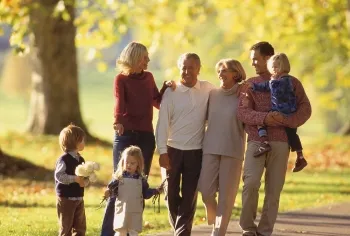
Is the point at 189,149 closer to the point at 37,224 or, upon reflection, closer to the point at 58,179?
the point at 58,179

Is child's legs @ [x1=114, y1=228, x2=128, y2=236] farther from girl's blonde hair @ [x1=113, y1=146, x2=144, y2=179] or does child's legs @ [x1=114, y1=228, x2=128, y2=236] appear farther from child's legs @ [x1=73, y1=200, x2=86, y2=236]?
girl's blonde hair @ [x1=113, y1=146, x2=144, y2=179]

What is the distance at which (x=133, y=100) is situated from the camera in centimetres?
1012

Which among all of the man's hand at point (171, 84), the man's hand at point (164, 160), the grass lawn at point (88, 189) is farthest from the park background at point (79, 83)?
the man's hand at point (164, 160)

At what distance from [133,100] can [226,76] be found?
2.89 feet

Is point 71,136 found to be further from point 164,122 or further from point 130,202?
point 164,122

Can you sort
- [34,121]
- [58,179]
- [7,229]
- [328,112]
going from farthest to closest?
[328,112], [34,121], [7,229], [58,179]

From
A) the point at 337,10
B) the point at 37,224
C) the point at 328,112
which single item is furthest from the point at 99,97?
the point at 37,224

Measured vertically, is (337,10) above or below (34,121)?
above

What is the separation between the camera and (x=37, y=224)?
1201 cm

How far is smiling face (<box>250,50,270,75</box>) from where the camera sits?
1031 cm

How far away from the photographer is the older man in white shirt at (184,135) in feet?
33.1

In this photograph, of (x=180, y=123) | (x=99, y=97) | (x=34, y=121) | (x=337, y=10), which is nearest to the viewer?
(x=180, y=123)

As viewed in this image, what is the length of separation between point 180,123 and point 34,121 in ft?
53.5

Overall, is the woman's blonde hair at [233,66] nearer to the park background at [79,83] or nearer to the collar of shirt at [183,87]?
the collar of shirt at [183,87]
